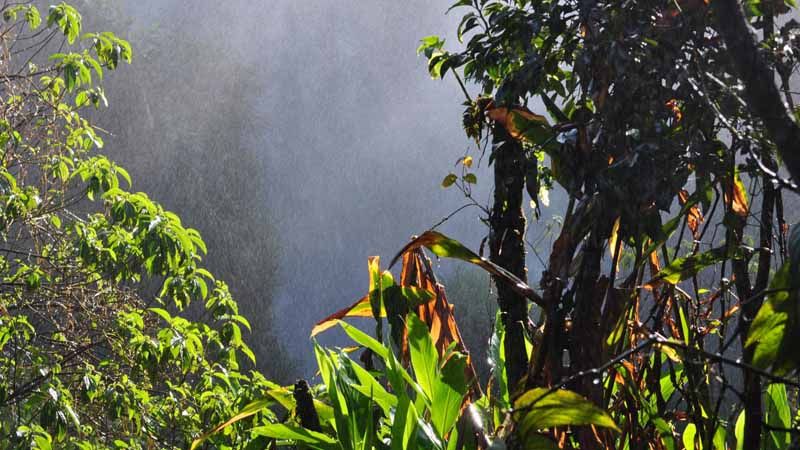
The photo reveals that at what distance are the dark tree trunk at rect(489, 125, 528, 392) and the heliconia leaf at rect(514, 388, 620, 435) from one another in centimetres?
30

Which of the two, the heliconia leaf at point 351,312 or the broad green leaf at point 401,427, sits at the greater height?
the heliconia leaf at point 351,312

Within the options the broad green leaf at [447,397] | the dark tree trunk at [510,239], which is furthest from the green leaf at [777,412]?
the broad green leaf at [447,397]

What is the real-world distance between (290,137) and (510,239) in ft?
41.3

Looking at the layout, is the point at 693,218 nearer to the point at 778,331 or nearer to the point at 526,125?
the point at 526,125

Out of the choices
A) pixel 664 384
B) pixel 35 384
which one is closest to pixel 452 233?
pixel 35 384

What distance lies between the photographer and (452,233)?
13.0m

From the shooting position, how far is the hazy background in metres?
11.9

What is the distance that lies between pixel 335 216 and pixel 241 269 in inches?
84.2

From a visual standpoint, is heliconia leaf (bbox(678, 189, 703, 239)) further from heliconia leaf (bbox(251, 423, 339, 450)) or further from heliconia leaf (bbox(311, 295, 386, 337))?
heliconia leaf (bbox(251, 423, 339, 450))

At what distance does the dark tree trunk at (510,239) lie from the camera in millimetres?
1200

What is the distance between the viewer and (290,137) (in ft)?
44.6

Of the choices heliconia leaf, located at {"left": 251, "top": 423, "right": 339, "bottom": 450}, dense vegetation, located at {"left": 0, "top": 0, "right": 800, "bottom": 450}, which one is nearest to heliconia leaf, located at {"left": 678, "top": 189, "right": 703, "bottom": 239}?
dense vegetation, located at {"left": 0, "top": 0, "right": 800, "bottom": 450}

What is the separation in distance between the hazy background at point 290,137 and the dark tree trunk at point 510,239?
31.7 feet

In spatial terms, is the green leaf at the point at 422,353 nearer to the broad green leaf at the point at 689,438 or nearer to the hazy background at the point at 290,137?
the broad green leaf at the point at 689,438
